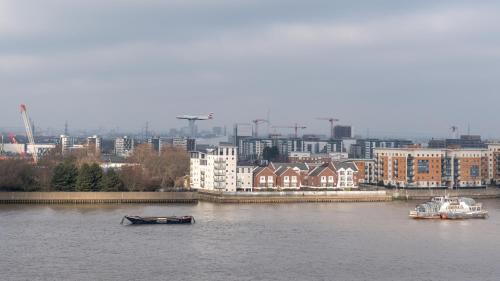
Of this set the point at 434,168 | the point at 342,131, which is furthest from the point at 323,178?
the point at 342,131

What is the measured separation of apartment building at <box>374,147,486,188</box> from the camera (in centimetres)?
3694

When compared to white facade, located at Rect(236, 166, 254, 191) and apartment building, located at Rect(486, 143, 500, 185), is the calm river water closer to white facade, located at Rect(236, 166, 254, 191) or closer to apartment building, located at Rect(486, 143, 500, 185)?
white facade, located at Rect(236, 166, 254, 191)

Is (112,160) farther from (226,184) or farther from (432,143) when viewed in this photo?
(432,143)

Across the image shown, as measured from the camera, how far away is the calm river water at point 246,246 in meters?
16.4

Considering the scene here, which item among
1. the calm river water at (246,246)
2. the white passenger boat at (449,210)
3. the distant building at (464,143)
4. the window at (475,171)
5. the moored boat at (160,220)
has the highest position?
the distant building at (464,143)

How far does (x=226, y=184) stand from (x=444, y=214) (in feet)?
28.3

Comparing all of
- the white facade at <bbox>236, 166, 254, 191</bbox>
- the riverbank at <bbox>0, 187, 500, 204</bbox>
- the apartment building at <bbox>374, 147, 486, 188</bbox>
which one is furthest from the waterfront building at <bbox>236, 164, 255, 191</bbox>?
the apartment building at <bbox>374, 147, 486, 188</bbox>

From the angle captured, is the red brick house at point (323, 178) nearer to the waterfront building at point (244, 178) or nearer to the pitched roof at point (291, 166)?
the pitched roof at point (291, 166)

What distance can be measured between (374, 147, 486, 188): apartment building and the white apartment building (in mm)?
7946

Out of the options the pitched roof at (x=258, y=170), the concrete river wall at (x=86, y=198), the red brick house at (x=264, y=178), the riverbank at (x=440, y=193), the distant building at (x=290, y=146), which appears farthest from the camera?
the distant building at (x=290, y=146)

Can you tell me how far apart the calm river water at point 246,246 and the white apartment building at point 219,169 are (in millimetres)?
4970

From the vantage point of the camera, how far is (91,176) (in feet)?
99.7

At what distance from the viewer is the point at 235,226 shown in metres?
22.9

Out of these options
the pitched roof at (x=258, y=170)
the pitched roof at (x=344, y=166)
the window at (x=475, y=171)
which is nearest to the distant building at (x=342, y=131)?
the window at (x=475, y=171)
